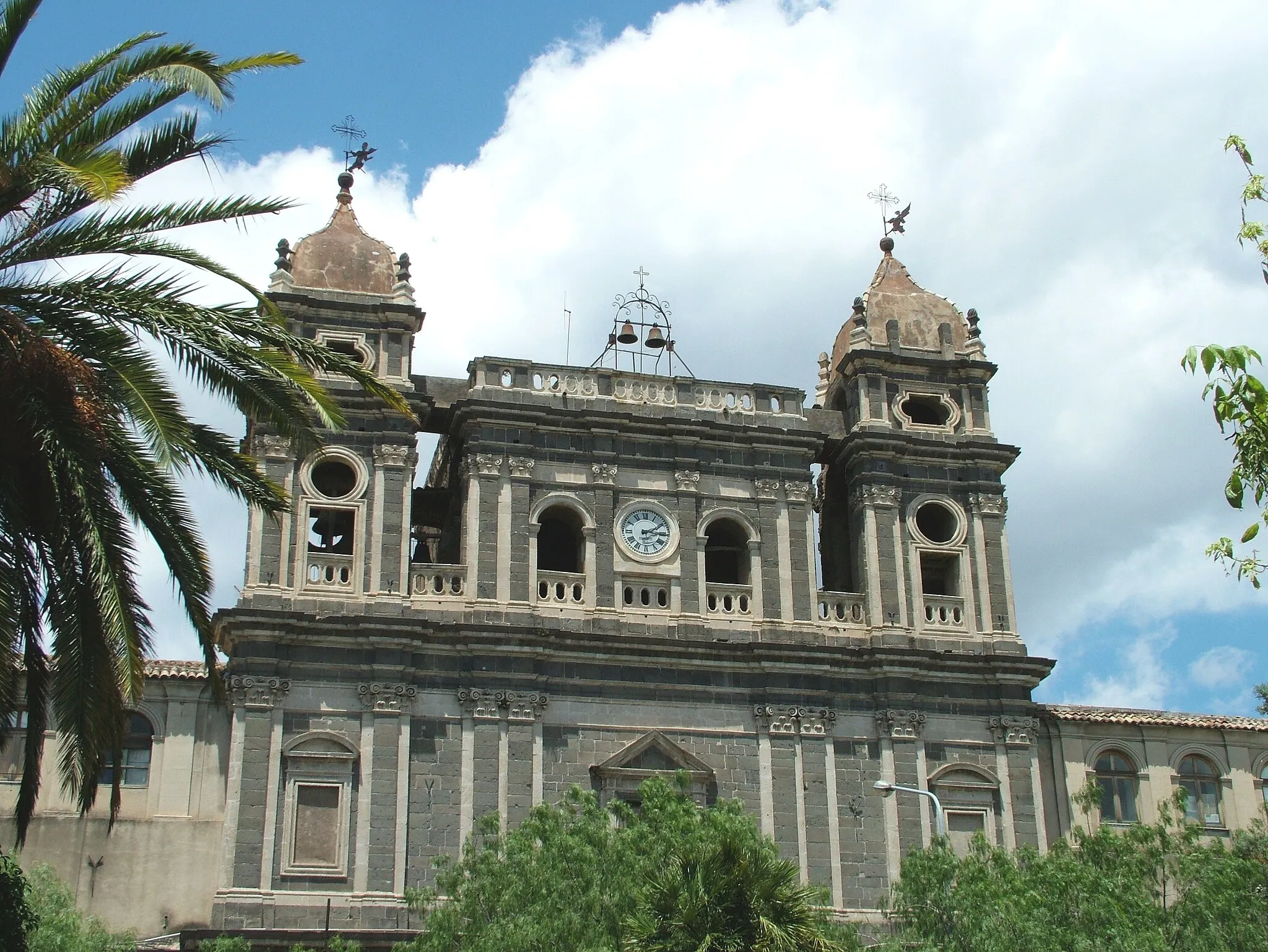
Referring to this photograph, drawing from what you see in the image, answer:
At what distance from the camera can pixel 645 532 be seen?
38.6 m

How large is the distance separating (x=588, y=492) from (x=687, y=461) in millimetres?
2486

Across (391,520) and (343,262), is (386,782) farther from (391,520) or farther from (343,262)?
(343,262)

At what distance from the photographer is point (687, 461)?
Result: 39344 millimetres

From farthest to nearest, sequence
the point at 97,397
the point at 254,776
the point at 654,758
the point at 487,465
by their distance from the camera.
→ the point at 487,465 < the point at 654,758 < the point at 254,776 < the point at 97,397

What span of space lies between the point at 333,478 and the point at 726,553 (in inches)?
382

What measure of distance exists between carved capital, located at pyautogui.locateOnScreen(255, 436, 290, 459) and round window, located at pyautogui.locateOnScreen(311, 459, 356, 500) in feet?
3.77

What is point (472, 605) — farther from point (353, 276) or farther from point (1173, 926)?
point (1173, 926)

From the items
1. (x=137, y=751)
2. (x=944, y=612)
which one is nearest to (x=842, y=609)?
(x=944, y=612)

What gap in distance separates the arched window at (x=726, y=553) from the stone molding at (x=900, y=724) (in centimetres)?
432

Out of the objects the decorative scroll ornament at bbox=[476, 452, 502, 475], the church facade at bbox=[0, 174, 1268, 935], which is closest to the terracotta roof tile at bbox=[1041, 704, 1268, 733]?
the church facade at bbox=[0, 174, 1268, 935]

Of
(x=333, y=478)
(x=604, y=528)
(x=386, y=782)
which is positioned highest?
(x=333, y=478)

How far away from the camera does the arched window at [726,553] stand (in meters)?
39.3

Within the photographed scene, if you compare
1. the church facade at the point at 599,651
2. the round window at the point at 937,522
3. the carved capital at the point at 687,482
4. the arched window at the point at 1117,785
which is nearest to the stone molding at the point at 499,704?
the church facade at the point at 599,651

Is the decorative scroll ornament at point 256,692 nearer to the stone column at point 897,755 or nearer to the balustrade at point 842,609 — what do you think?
the balustrade at point 842,609
